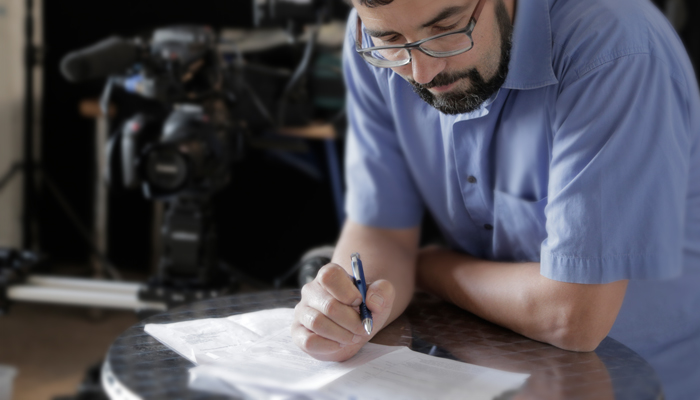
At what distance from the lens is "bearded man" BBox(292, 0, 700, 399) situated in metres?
0.81

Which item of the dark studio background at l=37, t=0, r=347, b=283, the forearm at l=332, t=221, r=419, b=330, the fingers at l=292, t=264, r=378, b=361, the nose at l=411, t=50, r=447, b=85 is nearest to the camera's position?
the fingers at l=292, t=264, r=378, b=361

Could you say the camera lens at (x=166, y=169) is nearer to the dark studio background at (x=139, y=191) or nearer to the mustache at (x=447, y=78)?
the mustache at (x=447, y=78)

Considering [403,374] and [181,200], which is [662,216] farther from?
[181,200]

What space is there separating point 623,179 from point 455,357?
0.97 ft

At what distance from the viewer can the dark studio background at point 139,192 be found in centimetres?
302

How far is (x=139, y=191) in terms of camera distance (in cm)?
309

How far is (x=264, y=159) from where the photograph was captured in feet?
10.0

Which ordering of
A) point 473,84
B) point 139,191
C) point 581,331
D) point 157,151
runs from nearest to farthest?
1. point 581,331
2. point 473,84
3. point 157,151
4. point 139,191

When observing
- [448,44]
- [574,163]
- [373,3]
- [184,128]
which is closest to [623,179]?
[574,163]

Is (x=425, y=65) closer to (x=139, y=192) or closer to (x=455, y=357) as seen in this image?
(x=455, y=357)

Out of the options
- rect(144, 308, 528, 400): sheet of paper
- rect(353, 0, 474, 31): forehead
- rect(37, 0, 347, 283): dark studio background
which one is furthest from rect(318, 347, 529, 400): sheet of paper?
rect(37, 0, 347, 283): dark studio background

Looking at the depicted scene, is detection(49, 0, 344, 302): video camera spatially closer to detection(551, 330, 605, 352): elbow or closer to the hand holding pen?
the hand holding pen

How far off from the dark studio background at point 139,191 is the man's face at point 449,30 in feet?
6.73

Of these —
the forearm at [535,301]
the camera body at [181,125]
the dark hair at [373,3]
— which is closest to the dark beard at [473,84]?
the dark hair at [373,3]
